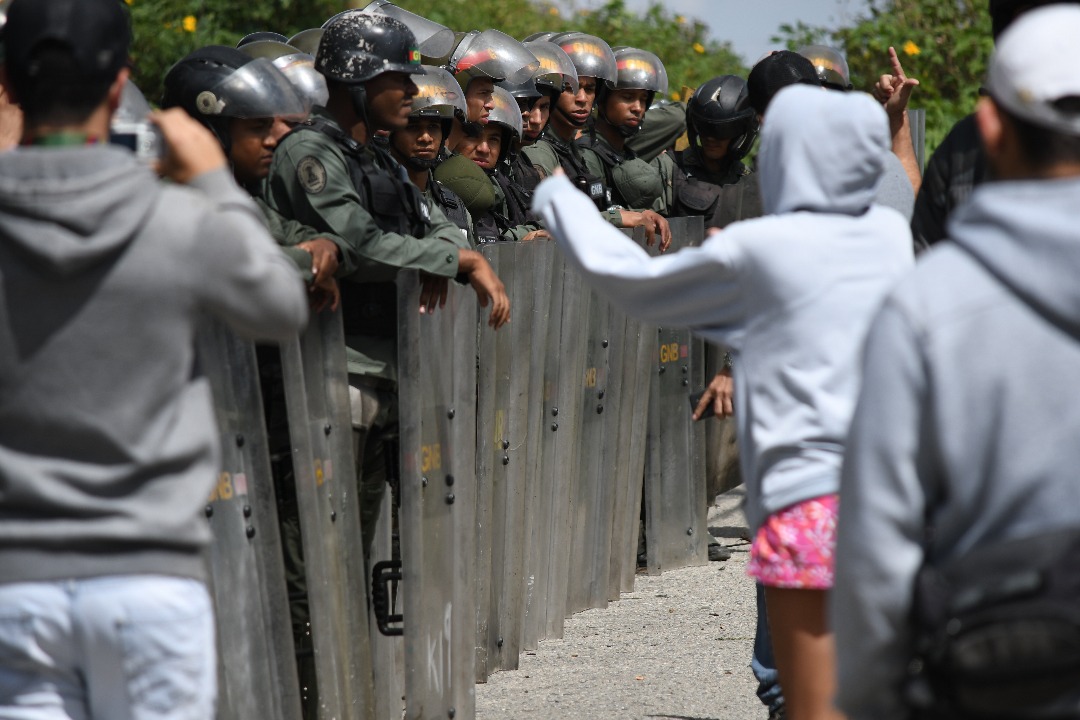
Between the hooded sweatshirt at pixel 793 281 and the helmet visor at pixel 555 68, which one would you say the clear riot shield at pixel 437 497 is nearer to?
the hooded sweatshirt at pixel 793 281

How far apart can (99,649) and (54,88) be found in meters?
0.95

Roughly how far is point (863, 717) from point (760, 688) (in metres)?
2.89

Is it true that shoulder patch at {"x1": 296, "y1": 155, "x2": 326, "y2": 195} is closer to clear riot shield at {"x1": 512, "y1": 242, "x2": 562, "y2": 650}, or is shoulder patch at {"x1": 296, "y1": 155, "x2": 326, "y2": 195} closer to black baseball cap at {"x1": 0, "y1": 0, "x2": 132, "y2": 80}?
clear riot shield at {"x1": 512, "y1": 242, "x2": 562, "y2": 650}

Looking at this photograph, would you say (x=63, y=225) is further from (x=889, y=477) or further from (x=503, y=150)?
(x=503, y=150)

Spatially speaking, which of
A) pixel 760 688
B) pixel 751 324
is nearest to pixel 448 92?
pixel 760 688

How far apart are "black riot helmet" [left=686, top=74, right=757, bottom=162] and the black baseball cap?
6.37 m

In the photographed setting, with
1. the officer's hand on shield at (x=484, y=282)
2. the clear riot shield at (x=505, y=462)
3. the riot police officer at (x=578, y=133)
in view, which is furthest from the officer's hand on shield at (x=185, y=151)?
the riot police officer at (x=578, y=133)

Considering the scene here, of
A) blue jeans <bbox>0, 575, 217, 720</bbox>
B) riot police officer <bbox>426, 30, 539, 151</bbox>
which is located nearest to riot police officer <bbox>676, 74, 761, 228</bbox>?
riot police officer <bbox>426, 30, 539, 151</bbox>

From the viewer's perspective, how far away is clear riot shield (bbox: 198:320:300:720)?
14.9ft

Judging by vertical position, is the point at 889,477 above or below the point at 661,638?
above

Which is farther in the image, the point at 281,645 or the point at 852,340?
the point at 281,645

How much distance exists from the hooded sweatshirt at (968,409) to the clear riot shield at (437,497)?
9.84ft

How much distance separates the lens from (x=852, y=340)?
12.1 feet

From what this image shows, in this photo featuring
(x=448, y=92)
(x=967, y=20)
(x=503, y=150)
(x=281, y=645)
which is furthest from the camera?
(x=967, y=20)
